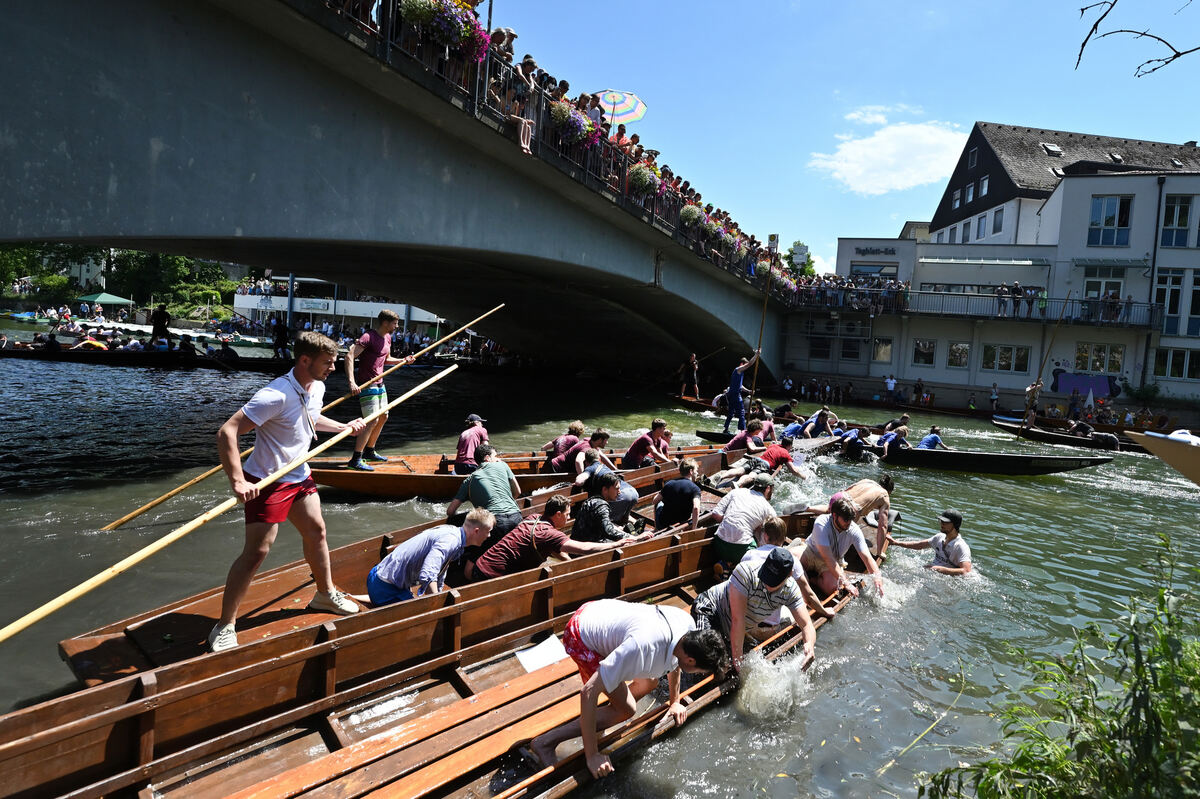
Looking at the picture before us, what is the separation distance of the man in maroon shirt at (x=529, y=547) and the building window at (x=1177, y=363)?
128 feet

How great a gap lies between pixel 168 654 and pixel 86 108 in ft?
20.0

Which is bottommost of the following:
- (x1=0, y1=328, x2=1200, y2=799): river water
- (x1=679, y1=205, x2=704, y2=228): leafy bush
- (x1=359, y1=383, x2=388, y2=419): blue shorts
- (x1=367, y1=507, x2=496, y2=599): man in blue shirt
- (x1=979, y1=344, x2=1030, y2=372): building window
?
(x1=0, y1=328, x2=1200, y2=799): river water

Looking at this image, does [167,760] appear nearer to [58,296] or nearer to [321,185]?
[321,185]

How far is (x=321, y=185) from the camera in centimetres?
1058

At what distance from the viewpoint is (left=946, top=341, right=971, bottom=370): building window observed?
122ft

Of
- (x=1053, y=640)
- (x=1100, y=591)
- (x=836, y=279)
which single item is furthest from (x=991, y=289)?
(x=1053, y=640)

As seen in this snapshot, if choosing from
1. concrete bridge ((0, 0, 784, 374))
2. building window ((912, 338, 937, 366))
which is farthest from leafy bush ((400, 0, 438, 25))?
building window ((912, 338, 937, 366))

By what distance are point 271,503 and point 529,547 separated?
2642 mm

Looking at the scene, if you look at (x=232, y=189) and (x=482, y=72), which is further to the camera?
(x=482, y=72)

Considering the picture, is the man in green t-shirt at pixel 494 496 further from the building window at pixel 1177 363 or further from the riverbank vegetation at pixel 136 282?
the riverbank vegetation at pixel 136 282

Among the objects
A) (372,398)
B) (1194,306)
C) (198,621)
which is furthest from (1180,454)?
(1194,306)

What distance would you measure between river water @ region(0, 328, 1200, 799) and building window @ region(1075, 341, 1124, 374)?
17824 mm

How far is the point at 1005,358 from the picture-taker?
119 ft

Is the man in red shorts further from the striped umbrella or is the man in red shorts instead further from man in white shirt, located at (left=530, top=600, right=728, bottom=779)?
the striped umbrella
